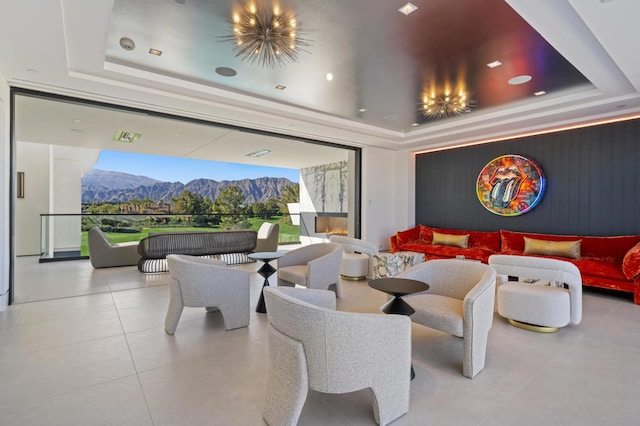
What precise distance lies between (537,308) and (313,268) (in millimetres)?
2481

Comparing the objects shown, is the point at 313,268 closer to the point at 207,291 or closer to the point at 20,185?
the point at 207,291

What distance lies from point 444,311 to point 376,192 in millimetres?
5880

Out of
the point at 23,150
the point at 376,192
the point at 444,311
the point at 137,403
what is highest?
the point at 23,150

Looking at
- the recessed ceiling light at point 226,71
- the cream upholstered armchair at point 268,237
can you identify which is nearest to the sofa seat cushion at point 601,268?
the recessed ceiling light at point 226,71

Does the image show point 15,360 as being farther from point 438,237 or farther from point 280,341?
point 438,237

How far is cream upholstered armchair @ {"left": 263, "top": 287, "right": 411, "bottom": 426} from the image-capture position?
68.1 inches

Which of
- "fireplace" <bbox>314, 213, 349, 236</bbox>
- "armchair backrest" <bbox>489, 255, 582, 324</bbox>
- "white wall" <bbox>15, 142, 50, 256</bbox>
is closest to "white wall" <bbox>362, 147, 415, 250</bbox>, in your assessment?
"fireplace" <bbox>314, 213, 349, 236</bbox>

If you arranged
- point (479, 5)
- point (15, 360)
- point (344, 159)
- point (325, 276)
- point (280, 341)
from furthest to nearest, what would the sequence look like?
point (344, 159) → point (325, 276) → point (479, 5) → point (15, 360) → point (280, 341)

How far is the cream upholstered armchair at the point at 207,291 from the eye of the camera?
10.7 ft

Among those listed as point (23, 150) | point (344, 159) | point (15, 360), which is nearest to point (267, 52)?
point (15, 360)

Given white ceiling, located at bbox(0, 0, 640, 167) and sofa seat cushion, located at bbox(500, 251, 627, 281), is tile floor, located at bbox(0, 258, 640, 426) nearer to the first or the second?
sofa seat cushion, located at bbox(500, 251, 627, 281)

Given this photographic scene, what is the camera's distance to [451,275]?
3232 mm

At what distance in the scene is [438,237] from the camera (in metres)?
7.48

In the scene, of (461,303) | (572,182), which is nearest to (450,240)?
(572,182)
